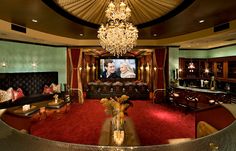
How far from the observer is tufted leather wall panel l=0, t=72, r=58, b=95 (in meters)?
6.42

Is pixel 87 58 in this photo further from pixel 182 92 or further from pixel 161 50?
pixel 182 92

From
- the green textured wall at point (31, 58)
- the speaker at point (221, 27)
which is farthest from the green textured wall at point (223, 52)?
the green textured wall at point (31, 58)

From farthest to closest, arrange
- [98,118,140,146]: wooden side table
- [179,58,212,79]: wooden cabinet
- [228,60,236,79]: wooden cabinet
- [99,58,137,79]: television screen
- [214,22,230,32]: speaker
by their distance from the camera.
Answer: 1. [99,58,137,79]: television screen
2. [179,58,212,79]: wooden cabinet
3. [228,60,236,79]: wooden cabinet
4. [214,22,230,32]: speaker
5. [98,118,140,146]: wooden side table

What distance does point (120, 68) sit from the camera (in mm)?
12477

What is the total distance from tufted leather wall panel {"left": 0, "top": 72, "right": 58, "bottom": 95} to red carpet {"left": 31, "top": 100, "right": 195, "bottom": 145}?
2.14 meters

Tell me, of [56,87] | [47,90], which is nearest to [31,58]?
[47,90]

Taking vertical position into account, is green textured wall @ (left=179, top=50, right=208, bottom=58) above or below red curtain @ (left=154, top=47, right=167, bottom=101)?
above

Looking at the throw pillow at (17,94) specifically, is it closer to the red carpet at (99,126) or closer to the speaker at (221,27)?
the red carpet at (99,126)

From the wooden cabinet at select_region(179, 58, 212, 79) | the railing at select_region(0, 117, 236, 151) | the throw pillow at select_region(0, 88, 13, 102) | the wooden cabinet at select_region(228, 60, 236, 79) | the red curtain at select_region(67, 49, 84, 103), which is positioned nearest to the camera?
the railing at select_region(0, 117, 236, 151)

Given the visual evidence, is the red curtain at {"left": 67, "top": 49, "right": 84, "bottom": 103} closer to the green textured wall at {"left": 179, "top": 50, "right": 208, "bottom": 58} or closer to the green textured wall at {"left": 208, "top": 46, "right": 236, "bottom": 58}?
the green textured wall at {"left": 179, "top": 50, "right": 208, "bottom": 58}

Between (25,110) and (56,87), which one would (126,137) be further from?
(56,87)

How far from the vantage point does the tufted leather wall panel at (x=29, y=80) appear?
642 cm

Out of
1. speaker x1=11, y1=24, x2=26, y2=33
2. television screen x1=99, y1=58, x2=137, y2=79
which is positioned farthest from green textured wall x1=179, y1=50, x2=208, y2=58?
speaker x1=11, y1=24, x2=26, y2=33

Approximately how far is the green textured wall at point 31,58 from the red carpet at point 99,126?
8.81 feet
